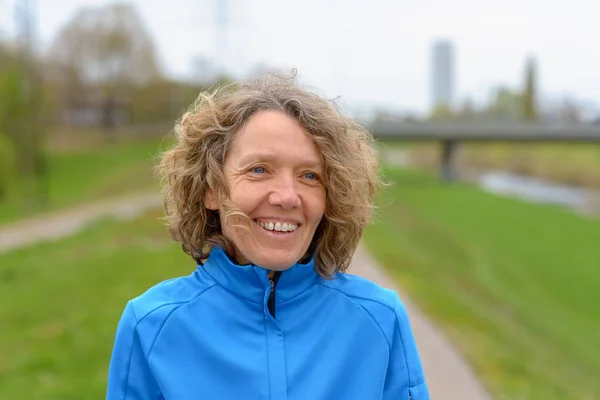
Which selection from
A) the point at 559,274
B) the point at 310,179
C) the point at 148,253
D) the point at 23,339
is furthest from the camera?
the point at 559,274

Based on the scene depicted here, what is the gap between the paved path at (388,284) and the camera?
6.02 m

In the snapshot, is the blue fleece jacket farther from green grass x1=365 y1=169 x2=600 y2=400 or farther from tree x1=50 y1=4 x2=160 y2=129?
tree x1=50 y1=4 x2=160 y2=129

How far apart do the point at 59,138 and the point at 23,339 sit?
49656mm

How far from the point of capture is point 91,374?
18.4 ft

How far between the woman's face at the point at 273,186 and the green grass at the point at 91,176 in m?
21.8

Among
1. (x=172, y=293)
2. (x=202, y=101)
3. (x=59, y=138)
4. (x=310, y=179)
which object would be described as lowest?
(x=59, y=138)

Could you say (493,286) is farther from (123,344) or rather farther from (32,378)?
(123,344)

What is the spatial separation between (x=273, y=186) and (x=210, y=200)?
A: 0.25 m

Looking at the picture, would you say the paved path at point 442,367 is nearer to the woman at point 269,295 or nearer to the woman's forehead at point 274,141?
the woman at point 269,295

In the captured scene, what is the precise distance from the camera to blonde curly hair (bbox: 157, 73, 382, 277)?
1.88 metres

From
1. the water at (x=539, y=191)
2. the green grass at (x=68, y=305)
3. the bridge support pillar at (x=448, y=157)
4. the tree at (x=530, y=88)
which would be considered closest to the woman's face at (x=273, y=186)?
the green grass at (x=68, y=305)

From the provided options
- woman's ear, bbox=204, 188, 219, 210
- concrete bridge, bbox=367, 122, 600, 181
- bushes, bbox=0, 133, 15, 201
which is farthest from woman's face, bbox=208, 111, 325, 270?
concrete bridge, bbox=367, 122, 600, 181

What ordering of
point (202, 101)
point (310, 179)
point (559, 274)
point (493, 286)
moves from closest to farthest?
point (310, 179)
point (202, 101)
point (493, 286)
point (559, 274)

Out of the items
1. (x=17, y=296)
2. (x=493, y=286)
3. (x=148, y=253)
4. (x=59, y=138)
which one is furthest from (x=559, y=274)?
(x=59, y=138)
